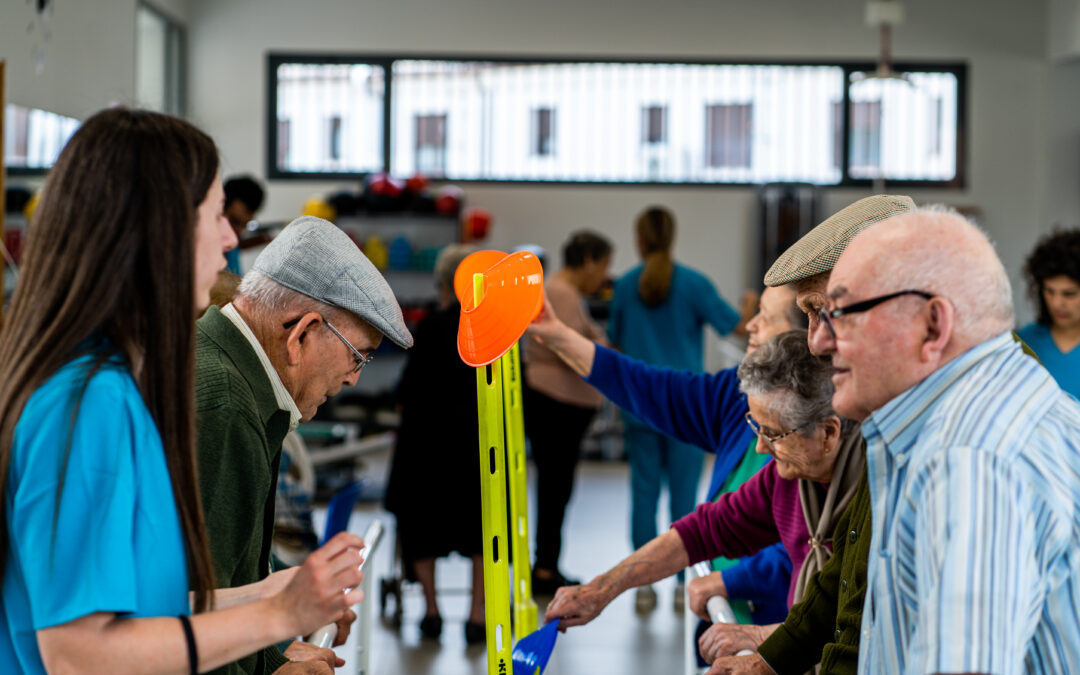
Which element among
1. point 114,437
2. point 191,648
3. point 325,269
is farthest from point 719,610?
point 114,437

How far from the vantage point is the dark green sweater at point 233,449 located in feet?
5.33

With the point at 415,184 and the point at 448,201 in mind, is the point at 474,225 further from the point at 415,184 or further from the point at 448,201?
the point at 415,184

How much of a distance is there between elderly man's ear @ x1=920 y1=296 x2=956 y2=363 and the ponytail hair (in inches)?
171

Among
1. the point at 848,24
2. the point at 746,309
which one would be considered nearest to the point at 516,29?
the point at 848,24

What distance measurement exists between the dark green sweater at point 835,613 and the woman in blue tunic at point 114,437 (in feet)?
2.66

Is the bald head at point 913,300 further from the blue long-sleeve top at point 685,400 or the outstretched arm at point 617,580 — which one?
the blue long-sleeve top at point 685,400

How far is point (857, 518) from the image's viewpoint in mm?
1764

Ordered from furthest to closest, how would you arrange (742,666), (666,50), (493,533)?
(666,50), (742,666), (493,533)

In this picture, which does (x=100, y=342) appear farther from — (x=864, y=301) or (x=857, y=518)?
(x=857, y=518)

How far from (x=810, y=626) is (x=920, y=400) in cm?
75

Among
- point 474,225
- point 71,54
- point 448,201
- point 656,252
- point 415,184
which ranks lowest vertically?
point 656,252

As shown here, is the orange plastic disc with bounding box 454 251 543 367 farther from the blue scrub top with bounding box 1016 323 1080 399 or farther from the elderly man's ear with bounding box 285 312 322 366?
the blue scrub top with bounding box 1016 323 1080 399

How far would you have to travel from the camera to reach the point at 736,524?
2.50 meters

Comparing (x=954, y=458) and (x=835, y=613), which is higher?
(x=954, y=458)
